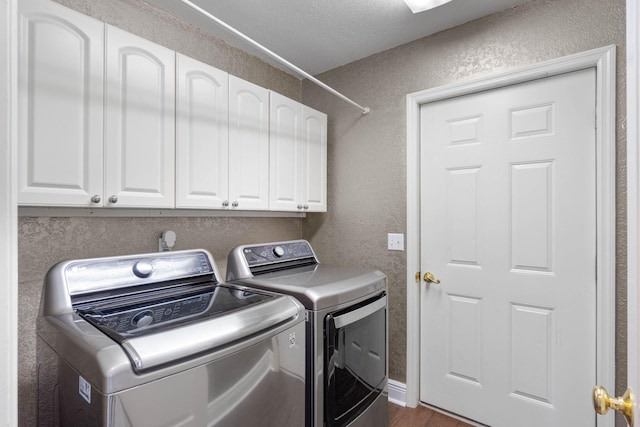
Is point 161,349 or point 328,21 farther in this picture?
point 328,21

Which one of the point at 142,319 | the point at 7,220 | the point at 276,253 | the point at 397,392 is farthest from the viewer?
the point at 397,392

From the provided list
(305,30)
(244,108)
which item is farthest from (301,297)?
(305,30)

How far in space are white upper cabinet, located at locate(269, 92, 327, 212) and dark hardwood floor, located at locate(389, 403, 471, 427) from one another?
146 cm

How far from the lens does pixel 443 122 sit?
210 centimetres

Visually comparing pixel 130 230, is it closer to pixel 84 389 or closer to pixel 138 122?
pixel 138 122

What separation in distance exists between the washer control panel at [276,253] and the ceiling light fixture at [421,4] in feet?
4.97

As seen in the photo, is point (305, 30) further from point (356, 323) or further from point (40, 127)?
point (356, 323)

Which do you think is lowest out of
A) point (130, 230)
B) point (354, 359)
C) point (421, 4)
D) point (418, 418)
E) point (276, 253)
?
point (418, 418)

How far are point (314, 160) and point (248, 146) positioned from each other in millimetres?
603

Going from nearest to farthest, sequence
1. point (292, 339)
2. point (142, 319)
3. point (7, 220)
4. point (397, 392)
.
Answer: point (7, 220) → point (142, 319) → point (292, 339) → point (397, 392)

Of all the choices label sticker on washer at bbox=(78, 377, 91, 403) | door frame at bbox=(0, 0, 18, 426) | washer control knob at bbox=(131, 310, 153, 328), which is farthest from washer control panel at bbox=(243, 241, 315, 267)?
door frame at bbox=(0, 0, 18, 426)

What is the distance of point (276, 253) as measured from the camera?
197 cm

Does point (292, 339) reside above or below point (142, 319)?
below

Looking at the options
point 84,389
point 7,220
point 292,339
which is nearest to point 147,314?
point 84,389
